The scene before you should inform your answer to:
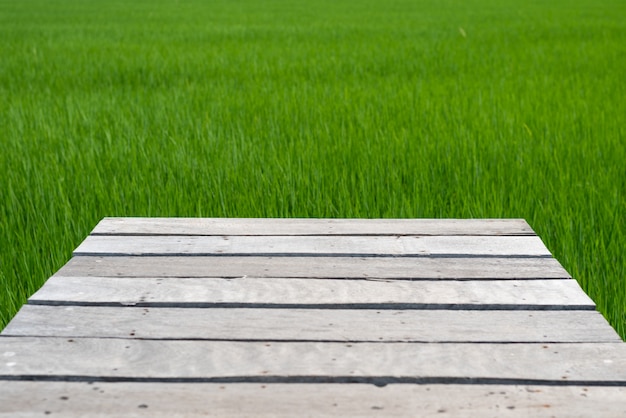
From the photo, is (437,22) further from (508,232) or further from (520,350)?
(520,350)

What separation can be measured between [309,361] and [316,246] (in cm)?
71

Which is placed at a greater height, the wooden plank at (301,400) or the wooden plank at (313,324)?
the wooden plank at (301,400)

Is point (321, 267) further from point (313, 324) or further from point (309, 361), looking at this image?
point (309, 361)

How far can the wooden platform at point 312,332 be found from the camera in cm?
125

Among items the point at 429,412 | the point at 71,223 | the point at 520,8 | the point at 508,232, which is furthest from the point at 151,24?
the point at 429,412

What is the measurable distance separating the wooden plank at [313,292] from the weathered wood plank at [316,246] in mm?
216

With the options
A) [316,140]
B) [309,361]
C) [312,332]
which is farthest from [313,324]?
[316,140]

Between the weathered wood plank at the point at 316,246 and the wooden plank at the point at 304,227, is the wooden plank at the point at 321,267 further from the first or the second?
the wooden plank at the point at 304,227

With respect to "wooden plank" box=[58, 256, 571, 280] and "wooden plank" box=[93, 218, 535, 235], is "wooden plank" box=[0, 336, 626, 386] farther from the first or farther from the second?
"wooden plank" box=[93, 218, 535, 235]

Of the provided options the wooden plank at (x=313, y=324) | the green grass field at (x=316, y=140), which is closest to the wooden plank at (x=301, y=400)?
the wooden plank at (x=313, y=324)

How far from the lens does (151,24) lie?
1291cm

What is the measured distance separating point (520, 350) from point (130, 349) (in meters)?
0.72

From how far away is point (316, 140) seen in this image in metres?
4.09

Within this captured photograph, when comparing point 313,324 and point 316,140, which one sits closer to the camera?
point 313,324
